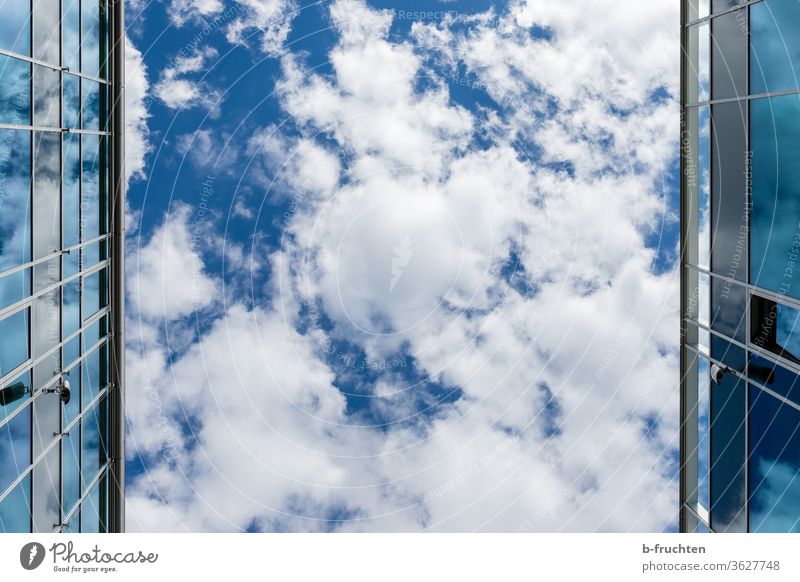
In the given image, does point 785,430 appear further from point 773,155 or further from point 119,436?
point 119,436

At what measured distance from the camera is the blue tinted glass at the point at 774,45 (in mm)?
10992

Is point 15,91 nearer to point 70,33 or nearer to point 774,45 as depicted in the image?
point 70,33

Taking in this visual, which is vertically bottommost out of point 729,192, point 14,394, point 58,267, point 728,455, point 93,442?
point 93,442

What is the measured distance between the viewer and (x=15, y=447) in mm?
11305

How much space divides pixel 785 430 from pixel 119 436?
20680 millimetres

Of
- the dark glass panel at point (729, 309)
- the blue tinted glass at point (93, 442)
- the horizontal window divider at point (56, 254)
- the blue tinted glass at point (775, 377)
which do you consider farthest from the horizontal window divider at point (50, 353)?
the dark glass panel at point (729, 309)

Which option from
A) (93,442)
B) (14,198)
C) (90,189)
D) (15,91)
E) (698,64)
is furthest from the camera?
(93,442)

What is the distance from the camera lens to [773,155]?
11594mm

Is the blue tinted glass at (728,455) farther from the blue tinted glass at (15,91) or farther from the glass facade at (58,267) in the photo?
the blue tinted glass at (15,91)

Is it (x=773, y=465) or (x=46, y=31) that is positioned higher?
(x=46, y=31)

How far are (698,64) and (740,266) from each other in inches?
275

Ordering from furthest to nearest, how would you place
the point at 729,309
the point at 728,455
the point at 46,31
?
1. the point at 729,309
2. the point at 728,455
3. the point at 46,31

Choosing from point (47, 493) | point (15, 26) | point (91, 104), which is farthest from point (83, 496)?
point (15, 26)

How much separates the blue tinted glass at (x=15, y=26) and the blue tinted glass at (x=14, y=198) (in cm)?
197
